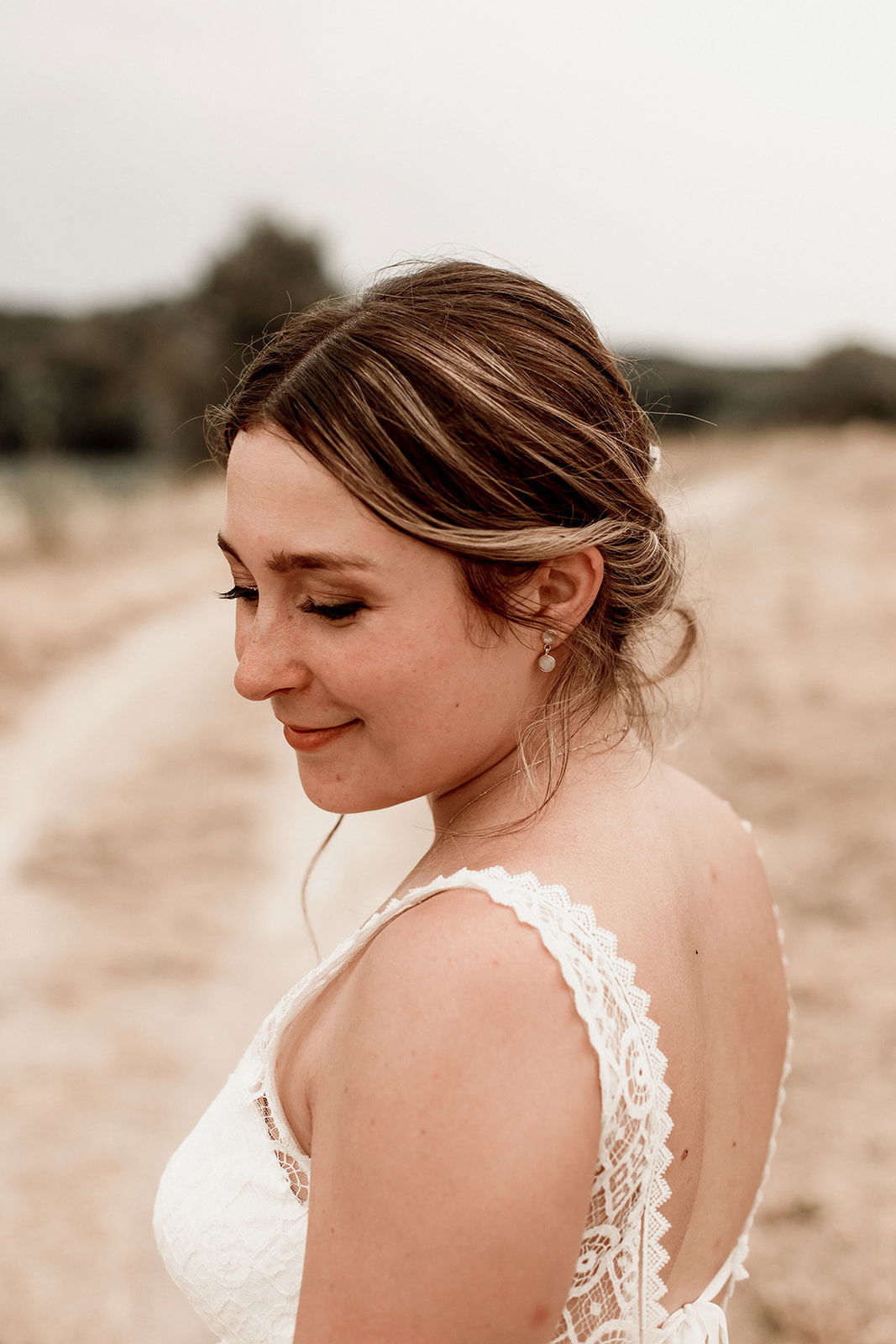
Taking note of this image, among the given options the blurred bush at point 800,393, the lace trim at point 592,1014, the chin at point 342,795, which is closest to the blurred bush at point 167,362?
the blurred bush at point 800,393

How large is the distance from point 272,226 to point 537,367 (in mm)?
26314

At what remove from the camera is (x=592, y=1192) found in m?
1.22

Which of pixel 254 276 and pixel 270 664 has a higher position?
pixel 270 664

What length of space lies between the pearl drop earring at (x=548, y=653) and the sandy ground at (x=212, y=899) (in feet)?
1.80

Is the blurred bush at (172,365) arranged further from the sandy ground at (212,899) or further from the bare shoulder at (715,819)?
the bare shoulder at (715,819)

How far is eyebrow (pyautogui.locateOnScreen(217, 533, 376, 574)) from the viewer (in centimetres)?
133

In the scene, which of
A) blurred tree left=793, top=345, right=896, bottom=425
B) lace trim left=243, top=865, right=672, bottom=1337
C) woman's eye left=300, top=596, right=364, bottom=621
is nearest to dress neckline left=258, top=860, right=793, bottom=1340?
lace trim left=243, top=865, right=672, bottom=1337

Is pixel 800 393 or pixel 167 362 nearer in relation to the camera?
pixel 167 362

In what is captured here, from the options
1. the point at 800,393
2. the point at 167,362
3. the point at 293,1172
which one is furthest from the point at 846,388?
the point at 293,1172

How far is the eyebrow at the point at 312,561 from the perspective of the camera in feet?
4.36

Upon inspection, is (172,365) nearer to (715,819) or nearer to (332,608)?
(715,819)

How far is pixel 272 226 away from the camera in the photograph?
2569 cm

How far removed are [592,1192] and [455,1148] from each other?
0.25 meters

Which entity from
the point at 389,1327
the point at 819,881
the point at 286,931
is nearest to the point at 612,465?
the point at 389,1327
